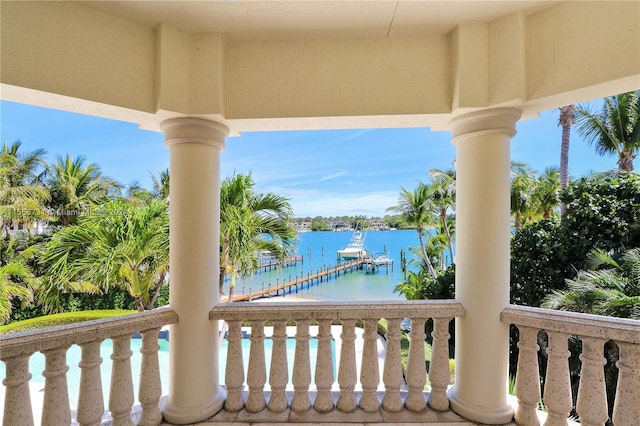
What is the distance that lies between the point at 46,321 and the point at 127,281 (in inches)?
226

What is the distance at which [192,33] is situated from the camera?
6.24ft

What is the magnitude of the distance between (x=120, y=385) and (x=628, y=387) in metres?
2.90

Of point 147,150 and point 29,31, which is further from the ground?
point 147,150

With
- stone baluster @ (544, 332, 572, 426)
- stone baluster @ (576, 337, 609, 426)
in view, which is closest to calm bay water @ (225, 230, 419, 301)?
stone baluster @ (544, 332, 572, 426)

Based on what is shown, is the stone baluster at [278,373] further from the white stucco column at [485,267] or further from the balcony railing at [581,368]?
the balcony railing at [581,368]

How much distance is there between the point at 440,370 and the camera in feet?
6.58

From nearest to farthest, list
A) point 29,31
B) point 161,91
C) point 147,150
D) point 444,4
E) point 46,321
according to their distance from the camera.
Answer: point 29,31 → point 444,4 → point 161,91 → point 46,321 → point 147,150

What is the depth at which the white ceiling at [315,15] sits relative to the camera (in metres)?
1.67

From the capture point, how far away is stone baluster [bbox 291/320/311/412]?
6.56ft

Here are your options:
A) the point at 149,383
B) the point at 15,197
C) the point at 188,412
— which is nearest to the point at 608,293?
the point at 188,412

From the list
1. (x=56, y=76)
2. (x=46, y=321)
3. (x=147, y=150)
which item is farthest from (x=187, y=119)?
(x=147, y=150)

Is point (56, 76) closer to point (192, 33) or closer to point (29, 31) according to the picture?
point (29, 31)

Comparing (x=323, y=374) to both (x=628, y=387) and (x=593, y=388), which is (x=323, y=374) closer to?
(x=593, y=388)

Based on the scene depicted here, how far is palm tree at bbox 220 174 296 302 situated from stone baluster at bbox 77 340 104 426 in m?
3.17
